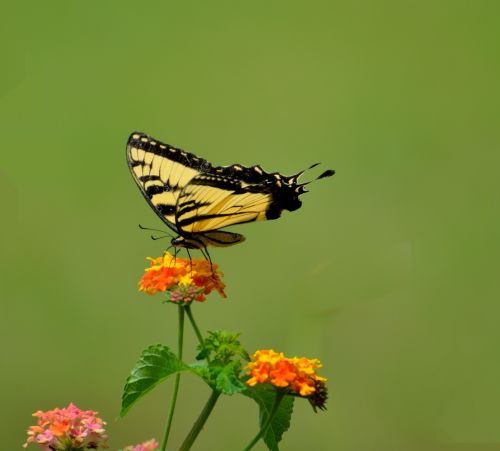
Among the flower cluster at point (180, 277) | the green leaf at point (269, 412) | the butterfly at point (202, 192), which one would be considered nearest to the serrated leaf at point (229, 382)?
the green leaf at point (269, 412)

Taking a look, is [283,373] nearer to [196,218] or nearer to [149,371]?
[149,371]

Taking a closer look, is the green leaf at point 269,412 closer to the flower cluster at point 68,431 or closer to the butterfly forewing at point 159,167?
the flower cluster at point 68,431

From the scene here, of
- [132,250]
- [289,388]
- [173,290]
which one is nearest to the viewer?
[289,388]

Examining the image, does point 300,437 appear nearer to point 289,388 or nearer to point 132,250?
point 132,250

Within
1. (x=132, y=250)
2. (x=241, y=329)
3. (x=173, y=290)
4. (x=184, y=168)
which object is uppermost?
(x=132, y=250)

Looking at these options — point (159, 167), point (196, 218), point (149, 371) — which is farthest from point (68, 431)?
point (159, 167)

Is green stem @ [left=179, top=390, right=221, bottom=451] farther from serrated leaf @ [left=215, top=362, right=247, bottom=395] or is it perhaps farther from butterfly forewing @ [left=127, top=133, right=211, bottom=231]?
butterfly forewing @ [left=127, top=133, right=211, bottom=231]

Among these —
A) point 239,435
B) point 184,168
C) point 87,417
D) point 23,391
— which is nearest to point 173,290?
point 87,417

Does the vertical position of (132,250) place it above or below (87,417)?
above
